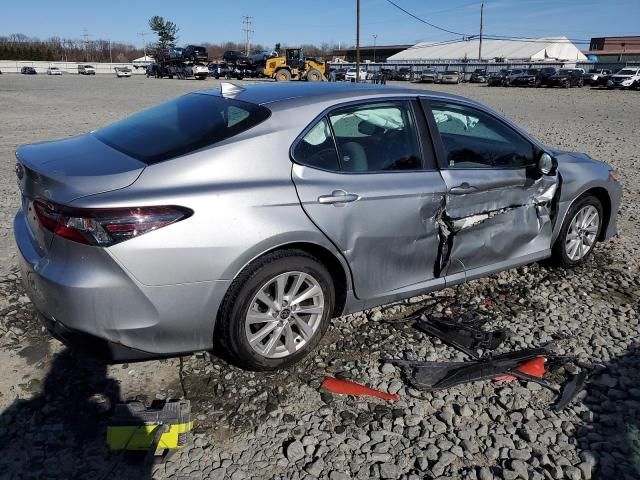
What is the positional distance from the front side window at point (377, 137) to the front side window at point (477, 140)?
254 mm

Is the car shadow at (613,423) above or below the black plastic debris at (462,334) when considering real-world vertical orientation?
below

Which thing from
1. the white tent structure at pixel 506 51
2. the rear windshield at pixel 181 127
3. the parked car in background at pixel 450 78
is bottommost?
the rear windshield at pixel 181 127

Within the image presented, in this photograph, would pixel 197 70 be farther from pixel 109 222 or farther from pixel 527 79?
pixel 109 222

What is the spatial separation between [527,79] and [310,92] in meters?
44.5

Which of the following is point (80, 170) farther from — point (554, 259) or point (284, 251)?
point (554, 259)

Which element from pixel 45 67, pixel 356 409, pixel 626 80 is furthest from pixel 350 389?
pixel 45 67

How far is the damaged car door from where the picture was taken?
3.54m

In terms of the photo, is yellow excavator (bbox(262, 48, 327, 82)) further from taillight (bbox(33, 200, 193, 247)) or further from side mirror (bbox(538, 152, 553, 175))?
taillight (bbox(33, 200, 193, 247))

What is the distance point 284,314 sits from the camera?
118 inches

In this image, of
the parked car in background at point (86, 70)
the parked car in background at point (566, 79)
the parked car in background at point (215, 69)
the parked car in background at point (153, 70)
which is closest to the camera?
the parked car in background at point (566, 79)

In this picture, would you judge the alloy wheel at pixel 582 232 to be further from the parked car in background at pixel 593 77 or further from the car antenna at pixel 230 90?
the parked car in background at pixel 593 77

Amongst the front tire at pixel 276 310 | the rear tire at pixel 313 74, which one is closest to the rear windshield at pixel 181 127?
the front tire at pixel 276 310

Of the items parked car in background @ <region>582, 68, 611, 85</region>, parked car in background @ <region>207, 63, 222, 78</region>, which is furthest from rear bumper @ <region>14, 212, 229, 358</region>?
parked car in background @ <region>207, 63, 222, 78</region>

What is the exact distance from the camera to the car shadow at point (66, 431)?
2.34m
